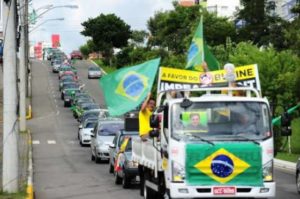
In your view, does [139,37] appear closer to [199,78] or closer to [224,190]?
[199,78]

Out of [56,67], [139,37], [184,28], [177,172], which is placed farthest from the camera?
[139,37]

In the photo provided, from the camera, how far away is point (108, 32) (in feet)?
411

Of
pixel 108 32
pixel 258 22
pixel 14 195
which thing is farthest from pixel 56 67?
pixel 14 195

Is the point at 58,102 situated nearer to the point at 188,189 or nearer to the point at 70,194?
the point at 70,194

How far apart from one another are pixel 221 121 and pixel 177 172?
122cm

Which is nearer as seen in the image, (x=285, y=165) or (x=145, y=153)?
(x=145, y=153)

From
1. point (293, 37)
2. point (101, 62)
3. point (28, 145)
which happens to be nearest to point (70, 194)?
point (28, 145)

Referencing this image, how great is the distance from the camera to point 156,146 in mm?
15375

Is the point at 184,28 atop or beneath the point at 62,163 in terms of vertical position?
atop

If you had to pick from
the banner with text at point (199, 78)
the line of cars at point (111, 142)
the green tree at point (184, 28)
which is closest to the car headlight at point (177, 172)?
the banner with text at point (199, 78)

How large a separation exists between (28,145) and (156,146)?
25715mm

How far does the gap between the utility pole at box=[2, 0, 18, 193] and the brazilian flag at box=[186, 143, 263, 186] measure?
6.38 m

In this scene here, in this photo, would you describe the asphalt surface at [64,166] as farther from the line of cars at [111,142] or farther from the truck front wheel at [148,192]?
the truck front wheel at [148,192]

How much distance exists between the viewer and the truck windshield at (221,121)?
13.9m
